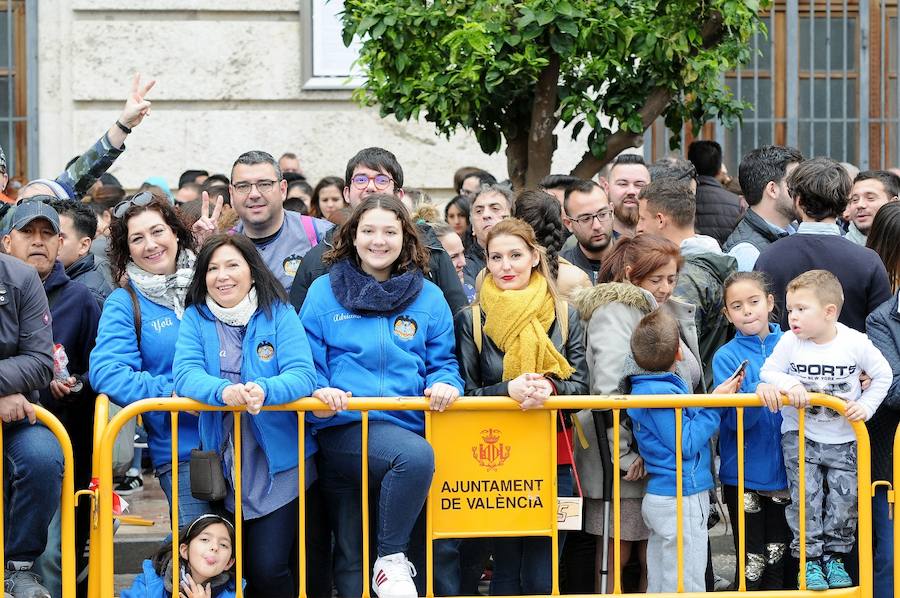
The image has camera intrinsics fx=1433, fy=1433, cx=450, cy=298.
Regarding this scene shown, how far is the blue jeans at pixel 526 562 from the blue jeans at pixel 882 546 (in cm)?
136

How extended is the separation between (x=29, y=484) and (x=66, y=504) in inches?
7.4

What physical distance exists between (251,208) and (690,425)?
7.72ft

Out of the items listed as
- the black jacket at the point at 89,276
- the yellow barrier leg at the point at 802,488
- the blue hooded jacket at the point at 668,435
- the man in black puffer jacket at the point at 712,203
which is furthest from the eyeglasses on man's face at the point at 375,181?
the man in black puffer jacket at the point at 712,203

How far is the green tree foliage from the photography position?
799cm

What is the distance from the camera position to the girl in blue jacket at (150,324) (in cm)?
571

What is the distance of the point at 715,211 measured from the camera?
8.93m

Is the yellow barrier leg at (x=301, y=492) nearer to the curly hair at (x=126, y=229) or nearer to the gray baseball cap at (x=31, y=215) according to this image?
the curly hair at (x=126, y=229)

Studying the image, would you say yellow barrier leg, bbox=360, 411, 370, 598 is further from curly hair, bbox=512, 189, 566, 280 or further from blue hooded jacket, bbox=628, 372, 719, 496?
curly hair, bbox=512, 189, 566, 280

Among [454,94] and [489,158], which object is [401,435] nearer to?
[454,94]

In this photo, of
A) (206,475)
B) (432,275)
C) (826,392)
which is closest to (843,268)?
(826,392)

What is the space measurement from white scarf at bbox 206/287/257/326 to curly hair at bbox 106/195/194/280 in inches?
26.1

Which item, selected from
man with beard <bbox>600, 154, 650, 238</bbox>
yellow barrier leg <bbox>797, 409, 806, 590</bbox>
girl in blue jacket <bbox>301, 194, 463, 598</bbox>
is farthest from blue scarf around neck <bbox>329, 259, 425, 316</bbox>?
man with beard <bbox>600, 154, 650, 238</bbox>

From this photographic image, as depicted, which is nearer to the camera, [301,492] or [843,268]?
[301,492]

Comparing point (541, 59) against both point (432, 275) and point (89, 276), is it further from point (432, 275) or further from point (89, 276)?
point (89, 276)
